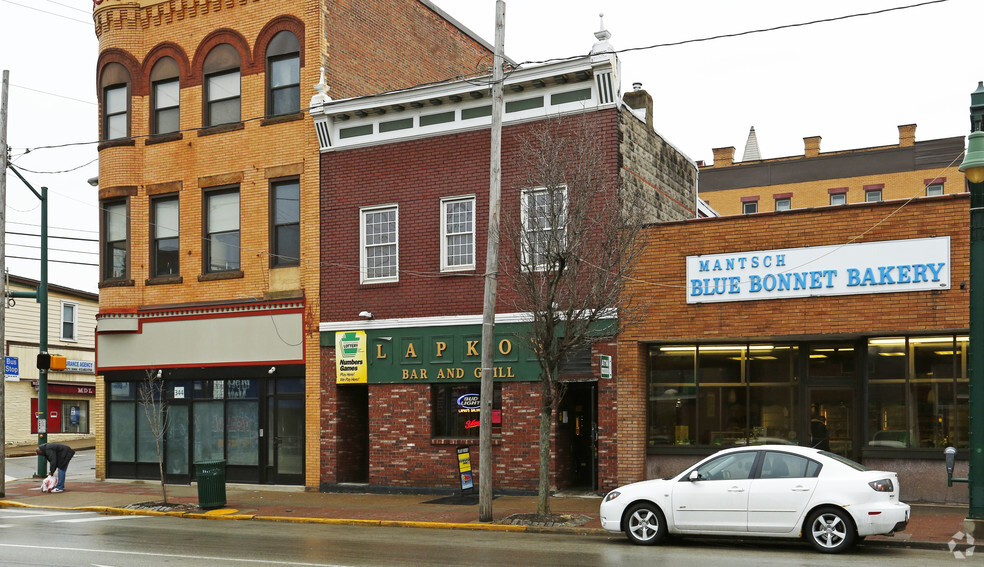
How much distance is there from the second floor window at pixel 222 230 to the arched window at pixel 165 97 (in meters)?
2.54

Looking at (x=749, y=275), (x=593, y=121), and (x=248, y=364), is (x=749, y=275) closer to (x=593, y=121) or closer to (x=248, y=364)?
(x=593, y=121)

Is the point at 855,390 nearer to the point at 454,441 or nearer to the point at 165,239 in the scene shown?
the point at 454,441

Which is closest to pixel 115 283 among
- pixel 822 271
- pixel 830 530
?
pixel 822 271

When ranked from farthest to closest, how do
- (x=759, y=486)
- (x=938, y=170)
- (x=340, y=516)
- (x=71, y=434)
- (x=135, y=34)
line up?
(x=938, y=170), (x=71, y=434), (x=135, y=34), (x=340, y=516), (x=759, y=486)

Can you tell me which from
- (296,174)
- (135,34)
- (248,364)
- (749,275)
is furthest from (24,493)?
(749,275)

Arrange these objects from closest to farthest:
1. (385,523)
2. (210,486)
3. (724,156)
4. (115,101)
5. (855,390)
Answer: (385,523), (855,390), (210,486), (115,101), (724,156)

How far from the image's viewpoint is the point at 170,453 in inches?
989

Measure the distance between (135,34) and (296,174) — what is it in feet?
23.0

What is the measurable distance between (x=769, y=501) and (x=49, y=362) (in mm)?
20598

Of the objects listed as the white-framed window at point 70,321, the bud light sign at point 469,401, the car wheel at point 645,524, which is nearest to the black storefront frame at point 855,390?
the bud light sign at point 469,401

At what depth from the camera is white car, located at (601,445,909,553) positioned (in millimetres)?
12609

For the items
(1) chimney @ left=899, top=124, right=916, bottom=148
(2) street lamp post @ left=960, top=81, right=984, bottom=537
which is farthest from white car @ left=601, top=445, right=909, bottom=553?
(1) chimney @ left=899, top=124, right=916, bottom=148

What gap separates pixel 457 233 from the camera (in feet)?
70.4

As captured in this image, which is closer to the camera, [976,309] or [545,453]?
[976,309]
